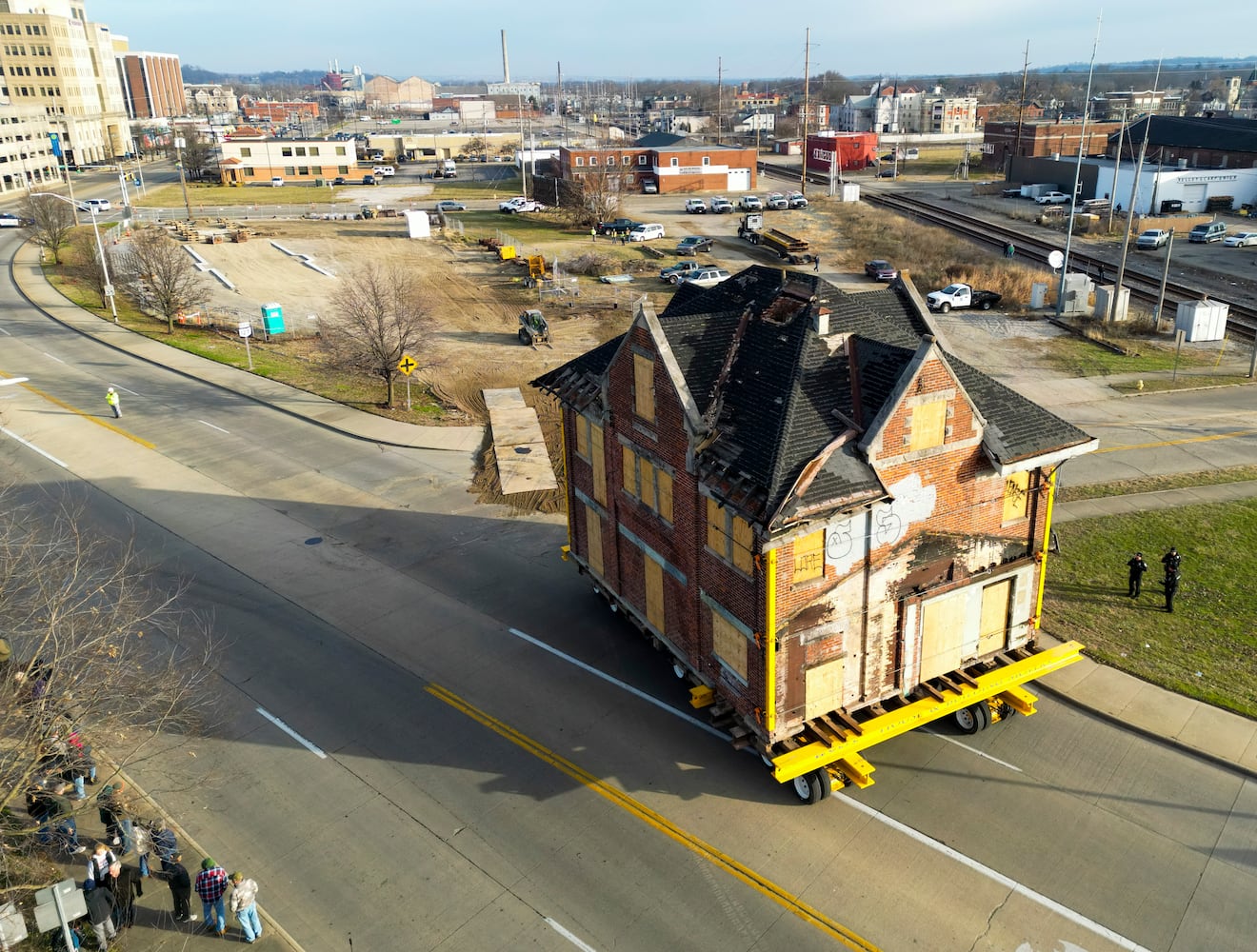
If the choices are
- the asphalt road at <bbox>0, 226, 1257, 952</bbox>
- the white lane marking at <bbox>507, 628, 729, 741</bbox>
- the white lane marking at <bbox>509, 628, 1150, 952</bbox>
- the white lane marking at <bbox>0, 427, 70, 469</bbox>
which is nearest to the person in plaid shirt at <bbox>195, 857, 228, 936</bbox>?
the asphalt road at <bbox>0, 226, 1257, 952</bbox>

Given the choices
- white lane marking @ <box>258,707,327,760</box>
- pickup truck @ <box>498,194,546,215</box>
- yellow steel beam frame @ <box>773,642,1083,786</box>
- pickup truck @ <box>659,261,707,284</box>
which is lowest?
white lane marking @ <box>258,707,327,760</box>

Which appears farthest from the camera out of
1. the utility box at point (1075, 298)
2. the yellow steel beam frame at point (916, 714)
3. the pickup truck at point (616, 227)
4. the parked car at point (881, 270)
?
the pickup truck at point (616, 227)

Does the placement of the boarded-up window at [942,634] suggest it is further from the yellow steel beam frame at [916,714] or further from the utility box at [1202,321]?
the utility box at [1202,321]

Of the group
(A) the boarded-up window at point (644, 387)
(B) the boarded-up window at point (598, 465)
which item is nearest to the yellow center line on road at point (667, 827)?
(B) the boarded-up window at point (598, 465)

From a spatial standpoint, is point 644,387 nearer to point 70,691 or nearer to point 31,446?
point 70,691

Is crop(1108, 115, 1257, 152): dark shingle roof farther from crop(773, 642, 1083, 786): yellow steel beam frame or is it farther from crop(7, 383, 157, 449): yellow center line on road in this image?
crop(7, 383, 157, 449): yellow center line on road
